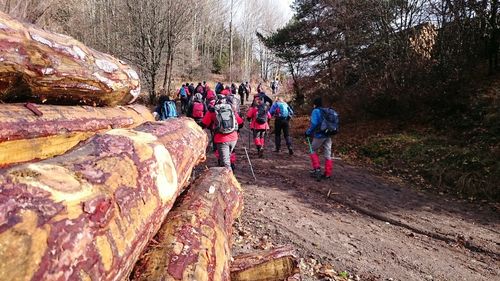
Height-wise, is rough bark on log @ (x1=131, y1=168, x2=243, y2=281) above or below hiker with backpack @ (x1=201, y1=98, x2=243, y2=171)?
below

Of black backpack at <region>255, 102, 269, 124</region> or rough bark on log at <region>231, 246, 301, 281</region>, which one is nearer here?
rough bark on log at <region>231, 246, 301, 281</region>

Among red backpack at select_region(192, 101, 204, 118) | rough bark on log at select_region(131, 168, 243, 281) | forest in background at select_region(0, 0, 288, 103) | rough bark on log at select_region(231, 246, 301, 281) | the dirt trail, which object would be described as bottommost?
the dirt trail

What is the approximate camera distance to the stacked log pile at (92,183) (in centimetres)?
167

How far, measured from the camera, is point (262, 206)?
6660mm

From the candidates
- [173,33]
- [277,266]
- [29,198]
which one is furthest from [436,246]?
[173,33]

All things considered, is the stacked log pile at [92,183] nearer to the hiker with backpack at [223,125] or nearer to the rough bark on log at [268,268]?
the rough bark on log at [268,268]

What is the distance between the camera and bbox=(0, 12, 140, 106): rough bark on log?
3549 mm

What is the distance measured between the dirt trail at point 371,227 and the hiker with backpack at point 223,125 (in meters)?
1.01

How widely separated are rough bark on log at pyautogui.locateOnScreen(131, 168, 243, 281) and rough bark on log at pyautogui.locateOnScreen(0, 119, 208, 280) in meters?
0.22

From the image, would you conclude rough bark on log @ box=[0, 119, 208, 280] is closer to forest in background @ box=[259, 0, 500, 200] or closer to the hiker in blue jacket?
the hiker in blue jacket

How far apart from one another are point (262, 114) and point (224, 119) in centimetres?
388

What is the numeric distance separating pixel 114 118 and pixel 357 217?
462 cm

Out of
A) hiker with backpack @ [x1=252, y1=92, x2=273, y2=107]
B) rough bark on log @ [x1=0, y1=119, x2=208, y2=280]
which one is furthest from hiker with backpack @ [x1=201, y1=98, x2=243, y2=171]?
rough bark on log @ [x1=0, y1=119, x2=208, y2=280]

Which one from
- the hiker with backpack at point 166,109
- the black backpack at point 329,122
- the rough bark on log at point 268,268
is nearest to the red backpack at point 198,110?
the hiker with backpack at point 166,109
